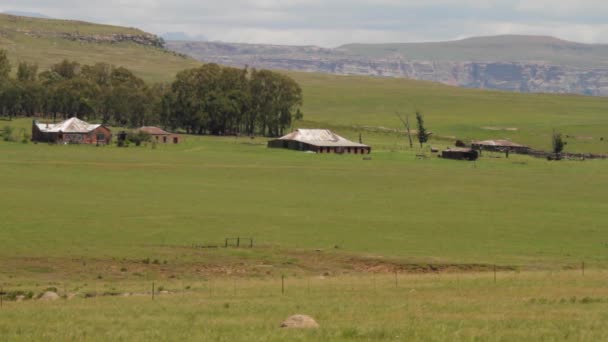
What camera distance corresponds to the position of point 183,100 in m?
171

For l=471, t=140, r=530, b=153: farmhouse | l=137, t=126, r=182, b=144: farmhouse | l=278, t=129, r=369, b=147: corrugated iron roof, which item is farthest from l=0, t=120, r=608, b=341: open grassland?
l=471, t=140, r=530, b=153: farmhouse

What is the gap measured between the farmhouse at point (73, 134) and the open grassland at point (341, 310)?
322 ft

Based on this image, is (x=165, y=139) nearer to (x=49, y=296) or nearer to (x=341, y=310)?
(x=49, y=296)

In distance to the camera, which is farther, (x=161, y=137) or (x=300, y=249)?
(x=161, y=137)

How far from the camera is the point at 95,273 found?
46.8 m

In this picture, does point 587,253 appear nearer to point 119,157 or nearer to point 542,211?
point 542,211

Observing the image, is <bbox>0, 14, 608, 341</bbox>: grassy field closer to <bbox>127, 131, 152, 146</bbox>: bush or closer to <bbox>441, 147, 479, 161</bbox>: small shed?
<bbox>441, 147, 479, 161</bbox>: small shed

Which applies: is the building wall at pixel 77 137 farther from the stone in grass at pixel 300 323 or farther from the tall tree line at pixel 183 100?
the stone in grass at pixel 300 323

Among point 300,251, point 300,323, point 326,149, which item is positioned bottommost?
point 326,149

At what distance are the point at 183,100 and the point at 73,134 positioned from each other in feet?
105

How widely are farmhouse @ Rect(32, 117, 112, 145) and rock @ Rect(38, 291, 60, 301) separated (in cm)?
10097

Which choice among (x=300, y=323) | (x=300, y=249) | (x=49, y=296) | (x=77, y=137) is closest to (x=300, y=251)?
(x=300, y=249)

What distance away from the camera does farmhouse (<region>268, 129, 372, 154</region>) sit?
13875 centimetres

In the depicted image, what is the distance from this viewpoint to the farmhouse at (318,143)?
138750 millimetres
